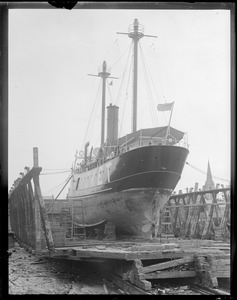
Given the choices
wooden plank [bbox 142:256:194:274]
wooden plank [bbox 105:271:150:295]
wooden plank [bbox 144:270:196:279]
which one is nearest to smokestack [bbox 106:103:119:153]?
wooden plank [bbox 105:271:150:295]

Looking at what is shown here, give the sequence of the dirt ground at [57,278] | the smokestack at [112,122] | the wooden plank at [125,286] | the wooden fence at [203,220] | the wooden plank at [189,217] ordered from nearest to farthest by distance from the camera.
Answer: the wooden plank at [125,286] → the dirt ground at [57,278] → the wooden fence at [203,220] → the wooden plank at [189,217] → the smokestack at [112,122]

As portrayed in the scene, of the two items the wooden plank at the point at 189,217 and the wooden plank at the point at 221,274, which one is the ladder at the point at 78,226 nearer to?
the wooden plank at the point at 189,217

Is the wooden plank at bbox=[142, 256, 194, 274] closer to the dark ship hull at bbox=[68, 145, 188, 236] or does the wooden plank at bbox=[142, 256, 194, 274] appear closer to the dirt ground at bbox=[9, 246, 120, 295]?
the dirt ground at bbox=[9, 246, 120, 295]

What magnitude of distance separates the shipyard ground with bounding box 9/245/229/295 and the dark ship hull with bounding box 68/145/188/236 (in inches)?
201

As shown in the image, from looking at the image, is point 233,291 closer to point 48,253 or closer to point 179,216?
Result: point 48,253

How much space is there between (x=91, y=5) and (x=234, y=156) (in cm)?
157

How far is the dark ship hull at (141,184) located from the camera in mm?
16578

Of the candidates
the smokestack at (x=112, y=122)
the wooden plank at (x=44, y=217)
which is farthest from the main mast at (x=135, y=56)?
the wooden plank at (x=44, y=217)

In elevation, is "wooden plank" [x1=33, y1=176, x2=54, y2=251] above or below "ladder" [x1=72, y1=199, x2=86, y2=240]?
above

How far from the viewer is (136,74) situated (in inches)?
864

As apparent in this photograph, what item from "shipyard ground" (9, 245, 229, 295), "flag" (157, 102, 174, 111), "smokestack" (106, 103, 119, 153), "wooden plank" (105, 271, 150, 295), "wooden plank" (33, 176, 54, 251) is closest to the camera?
"wooden plank" (105, 271, 150, 295)

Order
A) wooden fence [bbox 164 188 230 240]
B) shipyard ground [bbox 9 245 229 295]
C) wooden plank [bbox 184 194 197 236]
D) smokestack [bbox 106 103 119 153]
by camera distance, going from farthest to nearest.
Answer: smokestack [bbox 106 103 119 153], wooden plank [bbox 184 194 197 236], wooden fence [bbox 164 188 230 240], shipyard ground [bbox 9 245 229 295]

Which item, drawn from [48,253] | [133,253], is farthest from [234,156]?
[48,253]

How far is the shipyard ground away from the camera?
28.1 feet
